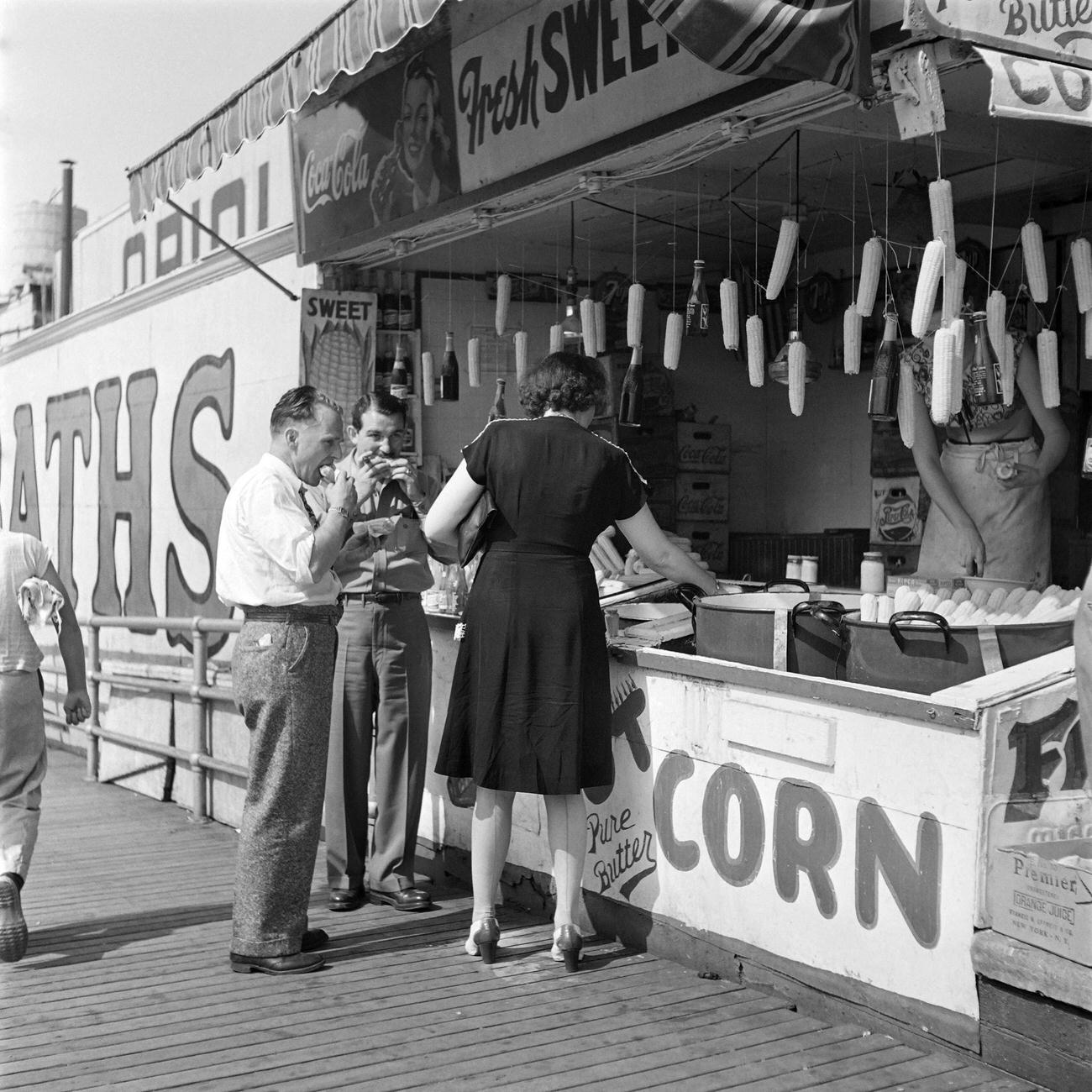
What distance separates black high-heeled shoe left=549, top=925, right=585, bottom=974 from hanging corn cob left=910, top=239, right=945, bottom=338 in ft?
7.30

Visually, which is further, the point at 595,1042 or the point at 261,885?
the point at 261,885

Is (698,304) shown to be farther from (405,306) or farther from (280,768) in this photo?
(280,768)

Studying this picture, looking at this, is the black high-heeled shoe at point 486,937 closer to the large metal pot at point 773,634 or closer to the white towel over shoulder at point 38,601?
the large metal pot at point 773,634

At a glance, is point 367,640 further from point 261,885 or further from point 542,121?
point 542,121

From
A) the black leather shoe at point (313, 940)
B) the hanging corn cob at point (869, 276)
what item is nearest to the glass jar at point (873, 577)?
the hanging corn cob at point (869, 276)

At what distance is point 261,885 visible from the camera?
4.43 metres

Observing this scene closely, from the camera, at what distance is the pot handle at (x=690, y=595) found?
491cm

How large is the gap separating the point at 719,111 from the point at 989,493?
248 cm

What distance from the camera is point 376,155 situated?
753cm

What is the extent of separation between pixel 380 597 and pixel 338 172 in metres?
3.63

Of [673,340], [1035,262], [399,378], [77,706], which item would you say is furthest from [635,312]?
[77,706]

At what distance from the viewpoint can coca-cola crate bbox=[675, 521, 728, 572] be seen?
9.27m

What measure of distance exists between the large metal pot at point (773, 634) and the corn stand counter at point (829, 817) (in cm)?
6

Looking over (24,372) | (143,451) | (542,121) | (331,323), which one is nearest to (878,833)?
(542,121)
